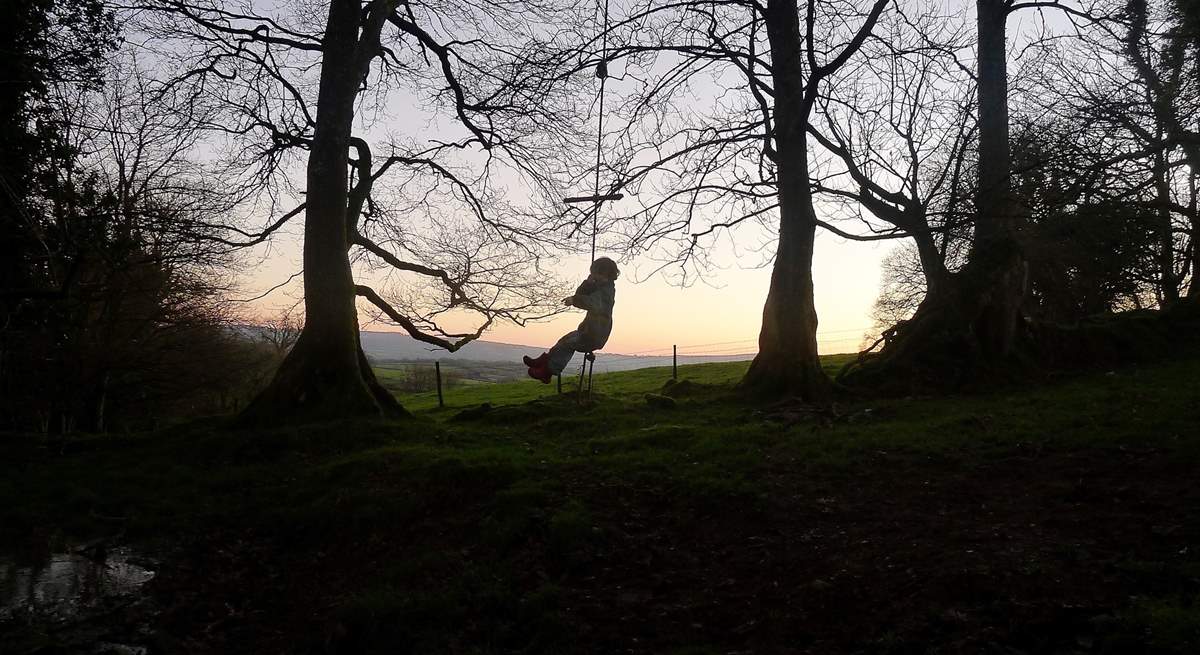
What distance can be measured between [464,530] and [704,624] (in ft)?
8.62

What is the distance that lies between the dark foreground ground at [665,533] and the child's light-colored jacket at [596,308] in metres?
2.06

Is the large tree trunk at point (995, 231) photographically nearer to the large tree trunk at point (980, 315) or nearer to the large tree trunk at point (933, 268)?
the large tree trunk at point (980, 315)

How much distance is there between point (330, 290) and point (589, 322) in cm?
436

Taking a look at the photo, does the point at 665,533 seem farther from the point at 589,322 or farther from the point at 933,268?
the point at 933,268

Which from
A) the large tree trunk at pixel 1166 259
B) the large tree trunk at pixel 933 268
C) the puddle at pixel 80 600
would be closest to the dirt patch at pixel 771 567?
the puddle at pixel 80 600

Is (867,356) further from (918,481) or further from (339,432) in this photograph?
(339,432)

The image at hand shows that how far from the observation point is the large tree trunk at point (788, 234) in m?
12.1

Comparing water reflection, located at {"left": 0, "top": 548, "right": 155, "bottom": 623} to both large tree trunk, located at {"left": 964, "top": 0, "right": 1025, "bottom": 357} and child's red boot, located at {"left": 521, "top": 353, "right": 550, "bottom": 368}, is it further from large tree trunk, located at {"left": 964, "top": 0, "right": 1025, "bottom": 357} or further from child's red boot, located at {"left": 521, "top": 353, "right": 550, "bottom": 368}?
large tree trunk, located at {"left": 964, "top": 0, "right": 1025, "bottom": 357}

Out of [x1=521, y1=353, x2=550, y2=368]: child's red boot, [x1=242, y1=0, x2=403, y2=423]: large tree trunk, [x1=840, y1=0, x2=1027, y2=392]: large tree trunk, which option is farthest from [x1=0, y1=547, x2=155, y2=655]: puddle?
[x1=840, y1=0, x2=1027, y2=392]: large tree trunk

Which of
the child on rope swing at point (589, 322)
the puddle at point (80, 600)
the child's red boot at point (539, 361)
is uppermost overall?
the child on rope swing at point (589, 322)

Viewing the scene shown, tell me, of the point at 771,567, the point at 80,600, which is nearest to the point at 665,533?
the point at 771,567

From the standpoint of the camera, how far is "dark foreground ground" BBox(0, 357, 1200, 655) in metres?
4.12

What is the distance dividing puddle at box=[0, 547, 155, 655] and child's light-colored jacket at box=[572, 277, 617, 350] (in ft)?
22.5

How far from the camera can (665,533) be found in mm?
5984
